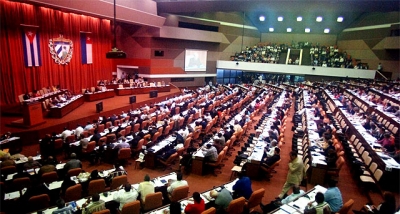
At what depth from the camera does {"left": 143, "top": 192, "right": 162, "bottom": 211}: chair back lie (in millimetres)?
6156

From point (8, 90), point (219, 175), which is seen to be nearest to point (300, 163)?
point (219, 175)

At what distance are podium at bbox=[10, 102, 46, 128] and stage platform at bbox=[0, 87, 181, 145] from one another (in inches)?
9.8

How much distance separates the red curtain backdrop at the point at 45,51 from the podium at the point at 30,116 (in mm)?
3965

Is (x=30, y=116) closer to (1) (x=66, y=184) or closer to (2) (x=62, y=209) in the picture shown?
(1) (x=66, y=184)

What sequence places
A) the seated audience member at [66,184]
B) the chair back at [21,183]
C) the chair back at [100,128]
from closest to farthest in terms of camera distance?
1. the seated audience member at [66,184]
2. the chair back at [21,183]
3. the chair back at [100,128]

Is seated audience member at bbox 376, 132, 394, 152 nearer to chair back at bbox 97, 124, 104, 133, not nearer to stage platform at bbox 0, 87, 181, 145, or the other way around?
chair back at bbox 97, 124, 104, 133

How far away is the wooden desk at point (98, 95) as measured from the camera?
61.4 feet

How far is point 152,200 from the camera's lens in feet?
20.4

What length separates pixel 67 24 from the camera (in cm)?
1856

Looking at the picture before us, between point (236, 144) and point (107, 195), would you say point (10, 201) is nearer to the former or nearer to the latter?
point (107, 195)

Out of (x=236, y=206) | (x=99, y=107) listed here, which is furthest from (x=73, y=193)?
(x=99, y=107)

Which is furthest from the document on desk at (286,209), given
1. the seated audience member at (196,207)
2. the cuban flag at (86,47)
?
the cuban flag at (86,47)

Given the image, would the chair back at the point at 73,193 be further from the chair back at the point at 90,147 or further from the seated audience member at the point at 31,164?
the chair back at the point at 90,147

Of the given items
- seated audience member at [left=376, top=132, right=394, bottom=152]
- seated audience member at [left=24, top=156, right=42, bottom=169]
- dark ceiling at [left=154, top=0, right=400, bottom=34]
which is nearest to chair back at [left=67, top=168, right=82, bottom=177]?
seated audience member at [left=24, top=156, right=42, bottom=169]
